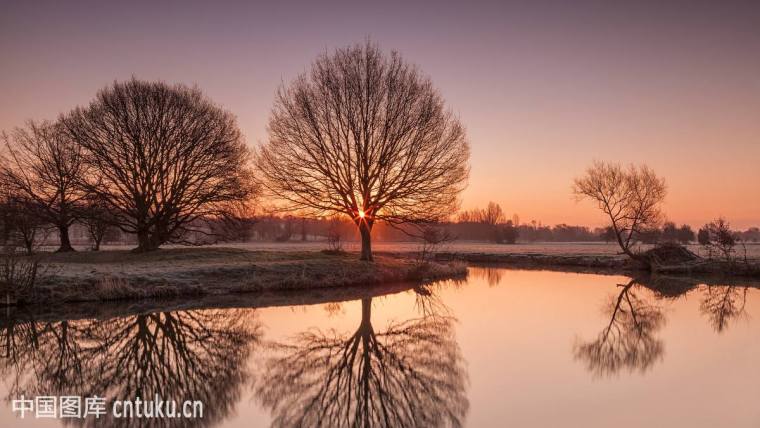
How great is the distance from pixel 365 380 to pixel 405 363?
1.51 m

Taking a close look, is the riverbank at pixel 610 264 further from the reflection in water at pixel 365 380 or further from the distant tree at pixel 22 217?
the distant tree at pixel 22 217

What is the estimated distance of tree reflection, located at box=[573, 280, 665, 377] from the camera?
32.6 feet

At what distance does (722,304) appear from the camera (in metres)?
19.2

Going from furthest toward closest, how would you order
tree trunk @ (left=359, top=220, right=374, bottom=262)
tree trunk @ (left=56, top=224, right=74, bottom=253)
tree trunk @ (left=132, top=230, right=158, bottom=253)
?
1. tree trunk @ (left=56, top=224, right=74, bottom=253)
2. tree trunk @ (left=132, top=230, right=158, bottom=253)
3. tree trunk @ (left=359, top=220, right=374, bottom=262)

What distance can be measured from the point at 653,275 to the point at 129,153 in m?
37.8

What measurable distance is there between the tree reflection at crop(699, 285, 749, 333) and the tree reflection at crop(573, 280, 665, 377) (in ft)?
5.02

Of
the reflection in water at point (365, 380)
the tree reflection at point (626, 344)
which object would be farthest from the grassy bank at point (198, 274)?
the tree reflection at point (626, 344)

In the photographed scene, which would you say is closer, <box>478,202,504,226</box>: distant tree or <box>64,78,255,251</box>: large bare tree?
<box>64,78,255,251</box>: large bare tree

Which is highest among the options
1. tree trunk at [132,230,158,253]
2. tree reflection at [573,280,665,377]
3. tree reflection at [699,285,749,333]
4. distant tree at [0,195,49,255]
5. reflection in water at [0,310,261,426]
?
distant tree at [0,195,49,255]

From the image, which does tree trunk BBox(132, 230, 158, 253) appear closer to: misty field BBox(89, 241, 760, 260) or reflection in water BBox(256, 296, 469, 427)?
misty field BBox(89, 241, 760, 260)

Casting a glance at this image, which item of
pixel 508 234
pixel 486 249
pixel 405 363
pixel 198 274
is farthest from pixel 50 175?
pixel 508 234

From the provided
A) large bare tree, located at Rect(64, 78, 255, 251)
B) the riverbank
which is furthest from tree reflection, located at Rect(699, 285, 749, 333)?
large bare tree, located at Rect(64, 78, 255, 251)

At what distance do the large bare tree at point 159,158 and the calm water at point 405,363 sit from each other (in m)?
16.8

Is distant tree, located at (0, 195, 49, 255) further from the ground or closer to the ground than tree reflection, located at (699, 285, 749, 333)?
further from the ground
